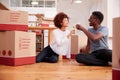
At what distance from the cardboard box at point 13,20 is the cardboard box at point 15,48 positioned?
0.28ft

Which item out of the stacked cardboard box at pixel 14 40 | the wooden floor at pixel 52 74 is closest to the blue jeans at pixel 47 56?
the stacked cardboard box at pixel 14 40

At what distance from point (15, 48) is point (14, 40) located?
0.30ft

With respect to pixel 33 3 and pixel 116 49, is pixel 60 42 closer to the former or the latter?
pixel 116 49

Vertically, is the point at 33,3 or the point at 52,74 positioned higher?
the point at 33,3

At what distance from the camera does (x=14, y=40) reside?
8.44 ft

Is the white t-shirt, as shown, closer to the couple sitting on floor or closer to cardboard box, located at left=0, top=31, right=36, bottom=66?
the couple sitting on floor

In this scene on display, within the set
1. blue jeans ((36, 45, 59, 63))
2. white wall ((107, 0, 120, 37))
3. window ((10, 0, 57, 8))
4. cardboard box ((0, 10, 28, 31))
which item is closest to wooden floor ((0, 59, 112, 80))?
cardboard box ((0, 10, 28, 31))

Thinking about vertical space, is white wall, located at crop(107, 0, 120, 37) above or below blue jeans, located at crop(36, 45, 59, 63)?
above

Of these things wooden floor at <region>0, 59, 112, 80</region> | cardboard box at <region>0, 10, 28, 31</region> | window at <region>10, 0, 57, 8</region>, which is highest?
window at <region>10, 0, 57, 8</region>

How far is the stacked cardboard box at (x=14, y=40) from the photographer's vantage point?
8.50 feet

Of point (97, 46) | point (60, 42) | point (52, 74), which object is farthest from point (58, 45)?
point (52, 74)

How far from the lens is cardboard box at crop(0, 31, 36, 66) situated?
2.58 metres

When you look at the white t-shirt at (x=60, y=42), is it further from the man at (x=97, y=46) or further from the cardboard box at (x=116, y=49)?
the cardboard box at (x=116, y=49)

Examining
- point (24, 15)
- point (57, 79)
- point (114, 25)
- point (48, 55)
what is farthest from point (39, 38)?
point (114, 25)
